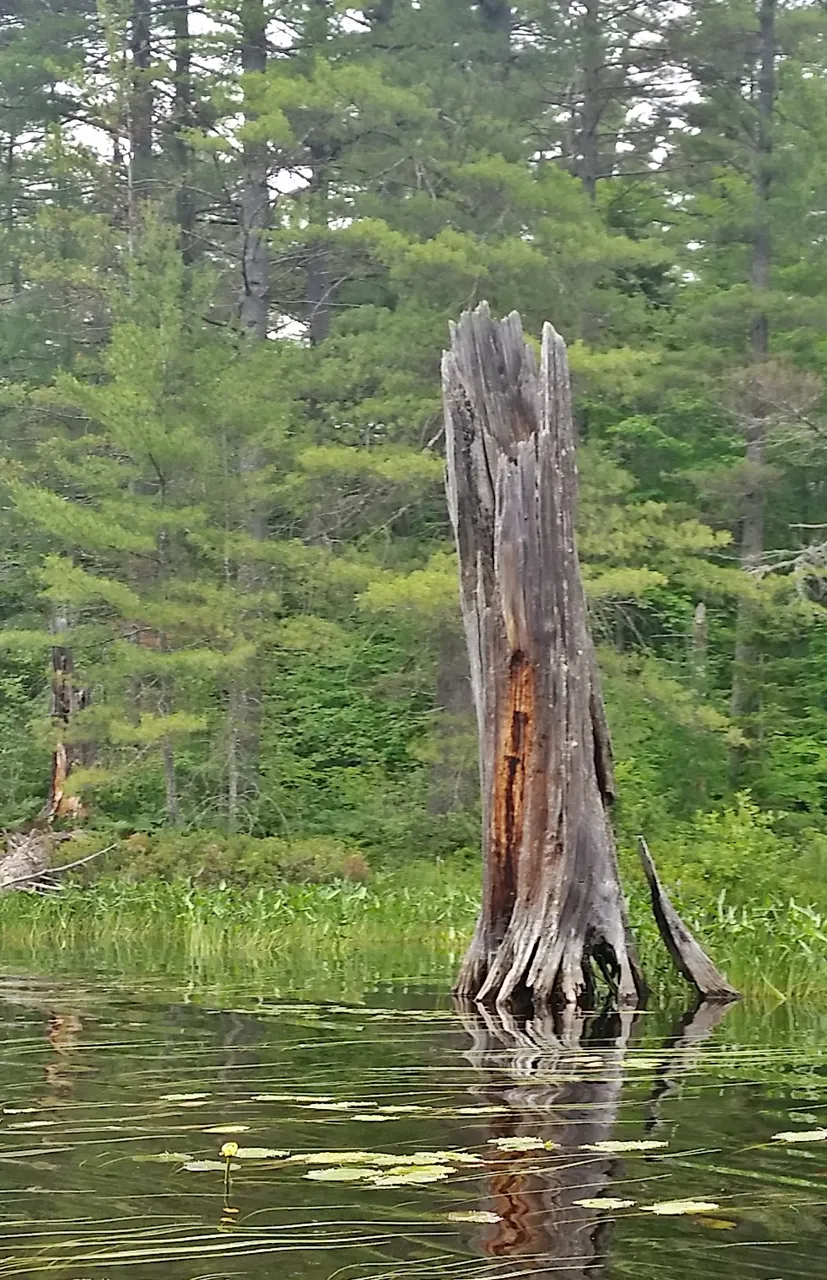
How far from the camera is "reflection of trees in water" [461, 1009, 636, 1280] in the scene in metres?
2.60

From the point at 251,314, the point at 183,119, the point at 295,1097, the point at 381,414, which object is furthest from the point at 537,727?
A: the point at 183,119

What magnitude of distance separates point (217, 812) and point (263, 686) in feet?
5.10

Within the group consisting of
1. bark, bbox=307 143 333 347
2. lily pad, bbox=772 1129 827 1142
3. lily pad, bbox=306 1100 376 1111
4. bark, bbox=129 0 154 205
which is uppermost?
bark, bbox=129 0 154 205

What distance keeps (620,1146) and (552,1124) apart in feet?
1.13

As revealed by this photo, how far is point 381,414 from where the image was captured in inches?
666

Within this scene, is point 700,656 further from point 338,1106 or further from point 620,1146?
point 620,1146

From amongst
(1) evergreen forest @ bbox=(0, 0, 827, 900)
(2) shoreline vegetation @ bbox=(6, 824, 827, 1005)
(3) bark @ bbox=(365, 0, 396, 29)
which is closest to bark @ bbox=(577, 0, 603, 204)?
(1) evergreen forest @ bbox=(0, 0, 827, 900)

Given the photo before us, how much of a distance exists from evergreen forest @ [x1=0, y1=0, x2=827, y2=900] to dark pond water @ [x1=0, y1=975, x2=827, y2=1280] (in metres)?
8.31

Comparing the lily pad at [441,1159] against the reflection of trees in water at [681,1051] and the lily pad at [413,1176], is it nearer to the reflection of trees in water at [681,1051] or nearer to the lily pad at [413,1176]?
the lily pad at [413,1176]

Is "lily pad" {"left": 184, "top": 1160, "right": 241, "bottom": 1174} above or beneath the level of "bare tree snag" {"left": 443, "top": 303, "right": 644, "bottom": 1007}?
beneath

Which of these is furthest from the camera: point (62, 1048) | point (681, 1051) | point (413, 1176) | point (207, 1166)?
point (62, 1048)

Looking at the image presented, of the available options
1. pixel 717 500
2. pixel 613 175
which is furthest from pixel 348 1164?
pixel 613 175

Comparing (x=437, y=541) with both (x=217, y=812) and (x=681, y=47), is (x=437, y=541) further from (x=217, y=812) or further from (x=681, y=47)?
(x=681, y=47)

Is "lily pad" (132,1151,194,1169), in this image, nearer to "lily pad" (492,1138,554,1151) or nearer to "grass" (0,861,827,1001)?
"lily pad" (492,1138,554,1151)
